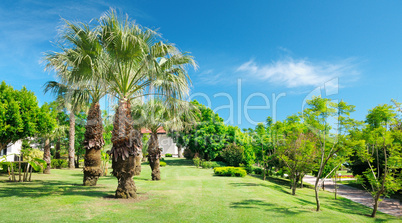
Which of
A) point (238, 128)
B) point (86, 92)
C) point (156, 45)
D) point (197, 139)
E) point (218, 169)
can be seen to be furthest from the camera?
point (238, 128)

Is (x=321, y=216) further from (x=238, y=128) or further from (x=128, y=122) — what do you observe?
(x=238, y=128)

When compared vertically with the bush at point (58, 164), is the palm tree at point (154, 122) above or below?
above

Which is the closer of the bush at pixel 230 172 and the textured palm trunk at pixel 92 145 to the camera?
the textured palm trunk at pixel 92 145

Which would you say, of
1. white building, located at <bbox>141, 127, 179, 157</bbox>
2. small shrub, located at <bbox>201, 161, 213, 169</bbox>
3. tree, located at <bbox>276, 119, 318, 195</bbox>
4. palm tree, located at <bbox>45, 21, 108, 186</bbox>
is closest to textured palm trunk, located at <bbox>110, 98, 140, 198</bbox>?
palm tree, located at <bbox>45, 21, 108, 186</bbox>

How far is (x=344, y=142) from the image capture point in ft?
41.7

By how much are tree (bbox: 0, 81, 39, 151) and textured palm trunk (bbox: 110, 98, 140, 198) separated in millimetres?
9635

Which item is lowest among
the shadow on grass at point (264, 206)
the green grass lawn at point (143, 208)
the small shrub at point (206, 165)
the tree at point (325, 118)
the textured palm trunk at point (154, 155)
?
the small shrub at point (206, 165)

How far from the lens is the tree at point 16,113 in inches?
651

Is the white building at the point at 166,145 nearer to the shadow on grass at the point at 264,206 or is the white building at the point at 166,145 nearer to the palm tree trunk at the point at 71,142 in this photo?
the palm tree trunk at the point at 71,142

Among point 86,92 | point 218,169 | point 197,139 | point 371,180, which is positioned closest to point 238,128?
point 197,139

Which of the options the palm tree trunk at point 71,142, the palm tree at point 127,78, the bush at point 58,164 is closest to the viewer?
the palm tree at point 127,78

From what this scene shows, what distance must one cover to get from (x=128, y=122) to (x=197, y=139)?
2657 cm

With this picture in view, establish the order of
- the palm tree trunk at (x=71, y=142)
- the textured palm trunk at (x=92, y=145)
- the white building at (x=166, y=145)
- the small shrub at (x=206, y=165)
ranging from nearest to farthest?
the textured palm trunk at (x=92, y=145), the palm tree trunk at (x=71, y=142), the small shrub at (x=206, y=165), the white building at (x=166, y=145)

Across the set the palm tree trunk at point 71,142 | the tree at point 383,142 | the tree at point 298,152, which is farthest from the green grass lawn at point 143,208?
the palm tree trunk at point 71,142
